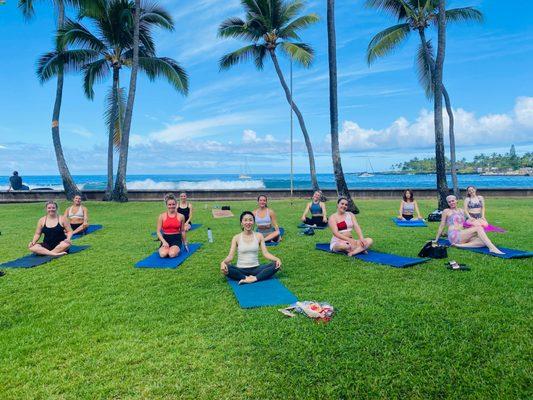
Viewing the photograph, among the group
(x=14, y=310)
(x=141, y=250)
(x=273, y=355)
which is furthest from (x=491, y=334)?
(x=141, y=250)

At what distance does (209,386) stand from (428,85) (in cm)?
2026

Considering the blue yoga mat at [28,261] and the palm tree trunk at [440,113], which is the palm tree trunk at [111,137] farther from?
the palm tree trunk at [440,113]

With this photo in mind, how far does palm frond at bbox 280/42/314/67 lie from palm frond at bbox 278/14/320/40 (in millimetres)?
615

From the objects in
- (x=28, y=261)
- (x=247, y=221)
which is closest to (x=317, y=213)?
(x=247, y=221)

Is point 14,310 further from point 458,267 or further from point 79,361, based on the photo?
point 458,267

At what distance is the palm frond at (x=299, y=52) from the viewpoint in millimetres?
19250

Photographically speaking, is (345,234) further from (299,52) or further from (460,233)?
(299,52)

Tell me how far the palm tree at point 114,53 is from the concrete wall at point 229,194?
2.09 m

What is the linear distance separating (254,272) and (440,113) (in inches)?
446

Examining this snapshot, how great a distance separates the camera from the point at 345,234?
23.3ft

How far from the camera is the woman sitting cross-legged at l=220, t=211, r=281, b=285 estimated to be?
5293 mm

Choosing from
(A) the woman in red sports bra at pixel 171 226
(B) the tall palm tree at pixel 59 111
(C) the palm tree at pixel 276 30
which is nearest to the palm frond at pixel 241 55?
(C) the palm tree at pixel 276 30

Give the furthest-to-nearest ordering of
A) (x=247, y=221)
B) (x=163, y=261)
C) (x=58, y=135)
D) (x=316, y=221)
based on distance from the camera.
→ 1. (x=58, y=135)
2. (x=316, y=221)
3. (x=163, y=261)
4. (x=247, y=221)

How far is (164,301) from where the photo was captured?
4590mm
